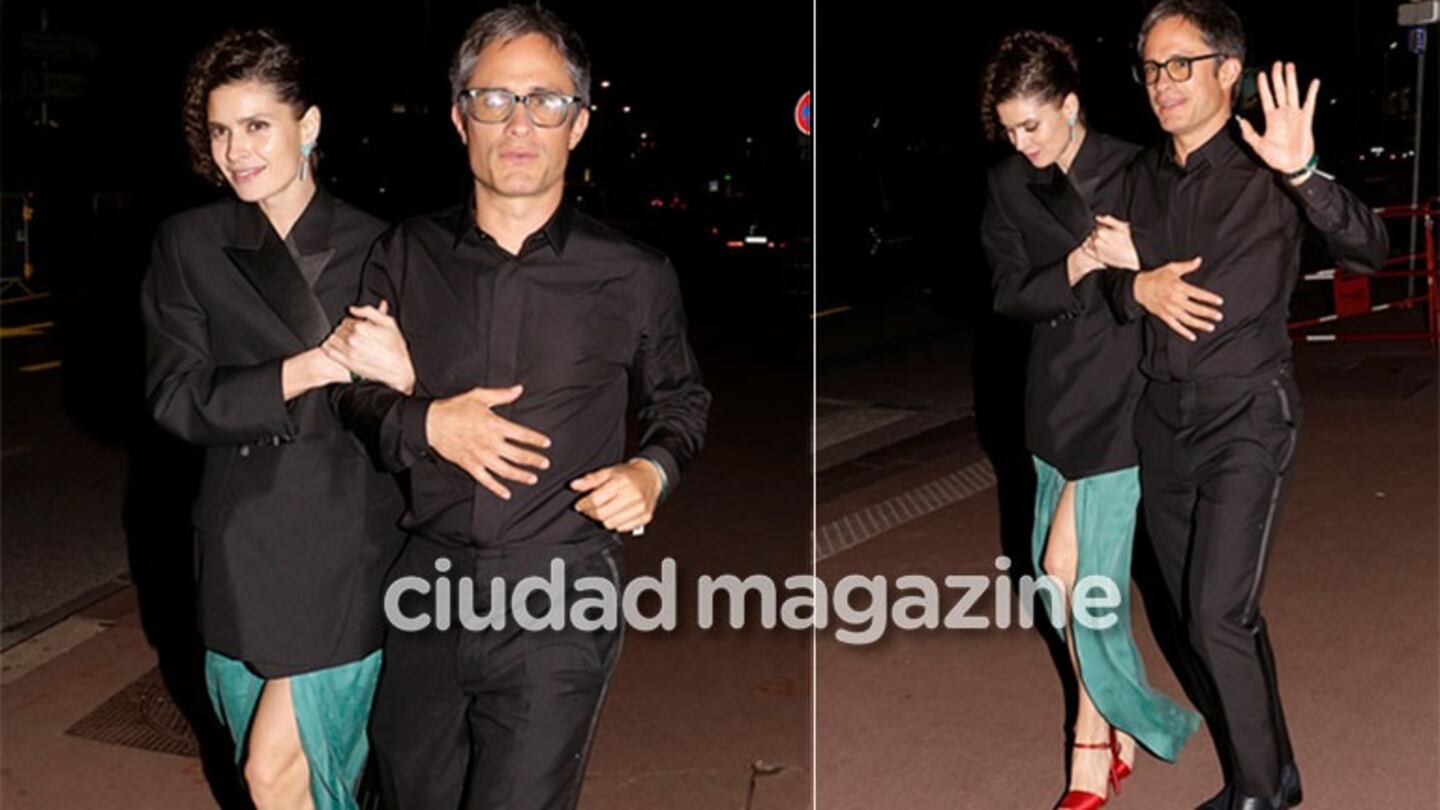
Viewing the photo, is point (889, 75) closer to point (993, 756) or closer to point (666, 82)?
point (666, 82)

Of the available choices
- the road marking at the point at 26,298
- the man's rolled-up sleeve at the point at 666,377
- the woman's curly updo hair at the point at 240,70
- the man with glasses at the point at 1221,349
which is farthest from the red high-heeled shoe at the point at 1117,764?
the road marking at the point at 26,298

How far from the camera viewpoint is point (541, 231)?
292cm

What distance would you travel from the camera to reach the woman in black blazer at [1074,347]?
13.5 ft

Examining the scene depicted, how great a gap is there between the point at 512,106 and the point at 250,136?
0.55 metres

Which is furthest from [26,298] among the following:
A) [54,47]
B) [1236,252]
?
[1236,252]

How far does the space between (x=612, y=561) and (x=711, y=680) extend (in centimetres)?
277

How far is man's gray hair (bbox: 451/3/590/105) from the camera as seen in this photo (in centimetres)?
294

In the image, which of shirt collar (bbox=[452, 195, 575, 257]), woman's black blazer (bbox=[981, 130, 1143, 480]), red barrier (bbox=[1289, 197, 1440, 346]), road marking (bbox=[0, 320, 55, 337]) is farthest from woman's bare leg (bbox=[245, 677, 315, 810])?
road marking (bbox=[0, 320, 55, 337])

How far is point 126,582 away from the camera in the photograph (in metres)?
7.00

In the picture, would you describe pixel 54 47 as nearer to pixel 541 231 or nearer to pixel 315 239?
pixel 315 239

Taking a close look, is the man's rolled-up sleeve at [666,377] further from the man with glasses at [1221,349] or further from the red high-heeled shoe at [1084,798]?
the red high-heeled shoe at [1084,798]

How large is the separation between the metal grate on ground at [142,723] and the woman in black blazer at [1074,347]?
8.93ft

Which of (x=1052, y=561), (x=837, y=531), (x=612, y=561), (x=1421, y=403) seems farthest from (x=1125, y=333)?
(x=1421, y=403)

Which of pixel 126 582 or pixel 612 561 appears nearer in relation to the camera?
pixel 612 561
